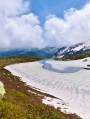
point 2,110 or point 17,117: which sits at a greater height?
point 2,110

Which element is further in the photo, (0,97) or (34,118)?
(0,97)

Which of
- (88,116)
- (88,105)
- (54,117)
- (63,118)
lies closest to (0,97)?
(54,117)

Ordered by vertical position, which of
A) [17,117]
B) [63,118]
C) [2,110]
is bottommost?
[63,118]

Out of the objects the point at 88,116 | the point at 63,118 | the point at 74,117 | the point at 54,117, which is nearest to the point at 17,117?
the point at 54,117

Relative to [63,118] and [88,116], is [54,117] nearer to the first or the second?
[63,118]

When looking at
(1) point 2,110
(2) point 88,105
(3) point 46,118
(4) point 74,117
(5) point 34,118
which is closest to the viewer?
(1) point 2,110

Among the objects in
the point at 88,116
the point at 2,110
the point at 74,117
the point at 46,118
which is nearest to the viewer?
the point at 2,110

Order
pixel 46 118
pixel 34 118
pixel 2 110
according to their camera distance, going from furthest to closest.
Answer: pixel 46 118 < pixel 34 118 < pixel 2 110

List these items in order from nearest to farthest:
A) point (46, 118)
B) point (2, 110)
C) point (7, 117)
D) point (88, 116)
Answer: point (7, 117) → point (2, 110) → point (46, 118) → point (88, 116)

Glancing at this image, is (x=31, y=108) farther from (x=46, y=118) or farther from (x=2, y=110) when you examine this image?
(x=2, y=110)
